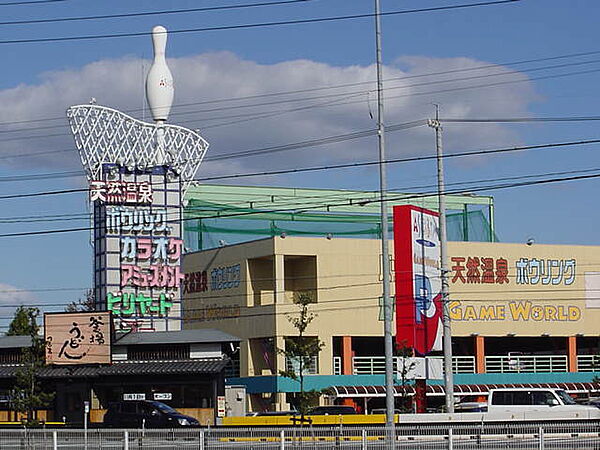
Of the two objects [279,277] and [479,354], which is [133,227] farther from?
[479,354]

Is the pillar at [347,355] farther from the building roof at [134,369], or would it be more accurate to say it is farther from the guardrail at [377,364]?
the building roof at [134,369]

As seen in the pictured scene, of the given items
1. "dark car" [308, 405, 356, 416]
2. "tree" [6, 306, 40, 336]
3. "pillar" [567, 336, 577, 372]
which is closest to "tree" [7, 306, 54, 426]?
"tree" [6, 306, 40, 336]

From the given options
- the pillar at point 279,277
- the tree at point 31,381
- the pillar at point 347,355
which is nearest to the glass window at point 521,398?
the tree at point 31,381

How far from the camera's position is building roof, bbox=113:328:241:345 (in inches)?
2319

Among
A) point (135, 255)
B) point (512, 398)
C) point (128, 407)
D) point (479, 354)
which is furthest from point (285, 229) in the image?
point (512, 398)

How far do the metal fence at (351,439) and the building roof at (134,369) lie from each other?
892 inches

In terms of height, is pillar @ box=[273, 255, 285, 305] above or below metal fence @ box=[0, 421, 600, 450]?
above

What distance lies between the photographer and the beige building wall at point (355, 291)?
2867 inches

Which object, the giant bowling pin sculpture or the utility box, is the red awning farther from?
the giant bowling pin sculpture

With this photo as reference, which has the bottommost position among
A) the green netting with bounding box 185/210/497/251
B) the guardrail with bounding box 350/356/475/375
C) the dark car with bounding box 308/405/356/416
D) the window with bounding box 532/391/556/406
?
the dark car with bounding box 308/405/356/416

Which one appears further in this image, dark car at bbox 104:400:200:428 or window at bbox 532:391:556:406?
dark car at bbox 104:400:200:428

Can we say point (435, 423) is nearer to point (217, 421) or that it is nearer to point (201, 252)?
point (217, 421)

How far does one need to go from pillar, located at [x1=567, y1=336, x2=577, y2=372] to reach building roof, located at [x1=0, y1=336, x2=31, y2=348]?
37644 millimetres

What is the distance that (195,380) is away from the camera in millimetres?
57969
